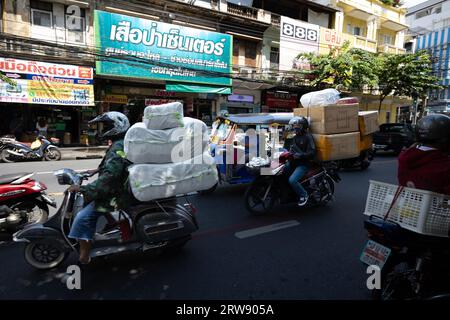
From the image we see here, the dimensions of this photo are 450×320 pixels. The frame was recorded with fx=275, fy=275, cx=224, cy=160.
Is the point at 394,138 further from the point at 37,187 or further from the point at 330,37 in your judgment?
the point at 37,187

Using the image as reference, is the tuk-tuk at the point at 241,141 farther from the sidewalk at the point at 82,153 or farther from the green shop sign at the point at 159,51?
the green shop sign at the point at 159,51

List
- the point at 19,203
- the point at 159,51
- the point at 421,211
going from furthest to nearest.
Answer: the point at 159,51, the point at 19,203, the point at 421,211

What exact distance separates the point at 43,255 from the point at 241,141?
415 cm

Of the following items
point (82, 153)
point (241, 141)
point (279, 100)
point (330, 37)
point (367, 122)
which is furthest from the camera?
point (330, 37)

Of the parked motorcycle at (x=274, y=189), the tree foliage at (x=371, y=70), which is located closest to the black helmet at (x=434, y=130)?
the parked motorcycle at (x=274, y=189)

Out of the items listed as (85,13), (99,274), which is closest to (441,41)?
(85,13)

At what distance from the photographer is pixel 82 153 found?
1183 cm

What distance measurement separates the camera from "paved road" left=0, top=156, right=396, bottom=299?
8.24 feet

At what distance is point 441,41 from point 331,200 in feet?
110

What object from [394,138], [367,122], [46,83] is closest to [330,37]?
[394,138]

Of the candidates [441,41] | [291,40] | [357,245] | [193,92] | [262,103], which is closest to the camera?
[357,245]

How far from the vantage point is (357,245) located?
355 centimetres

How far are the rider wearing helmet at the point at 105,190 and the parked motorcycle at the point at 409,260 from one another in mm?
2301
